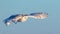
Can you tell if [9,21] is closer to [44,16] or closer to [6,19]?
[6,19]

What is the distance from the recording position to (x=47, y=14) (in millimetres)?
23750

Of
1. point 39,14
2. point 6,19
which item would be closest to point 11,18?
point 6,19

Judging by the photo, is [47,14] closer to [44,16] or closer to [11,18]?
[44,16]

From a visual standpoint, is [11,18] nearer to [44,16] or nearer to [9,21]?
[9,21]

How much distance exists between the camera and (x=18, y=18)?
2367cm

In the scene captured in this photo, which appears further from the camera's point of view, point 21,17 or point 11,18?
point 21,17

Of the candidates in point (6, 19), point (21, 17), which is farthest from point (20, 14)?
point (6, 19)

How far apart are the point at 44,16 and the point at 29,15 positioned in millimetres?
998

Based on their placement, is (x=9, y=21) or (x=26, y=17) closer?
(x=9, y=21)

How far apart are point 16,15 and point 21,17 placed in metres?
0.78

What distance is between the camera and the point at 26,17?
24375 mm

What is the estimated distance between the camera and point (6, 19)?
23047 mm

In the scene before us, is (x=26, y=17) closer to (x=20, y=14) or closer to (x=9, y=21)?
(x=20, y=14)

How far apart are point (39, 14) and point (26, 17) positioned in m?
1.03
